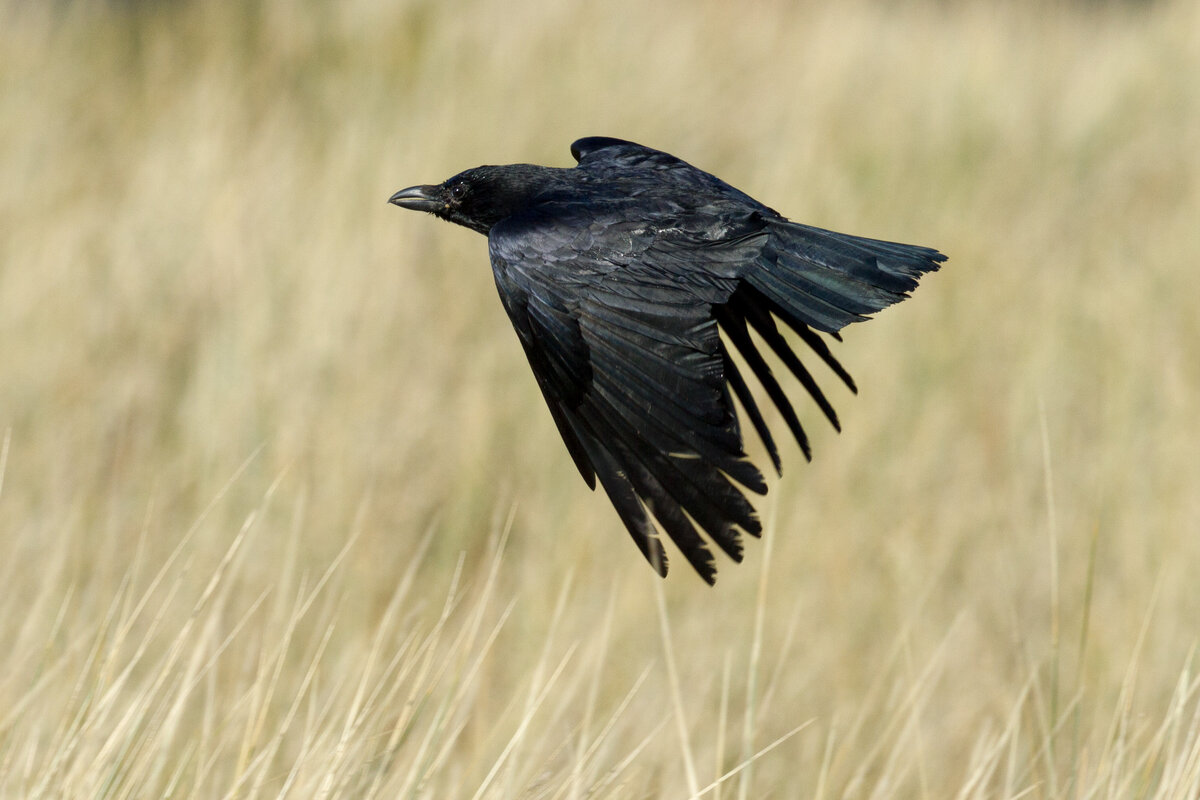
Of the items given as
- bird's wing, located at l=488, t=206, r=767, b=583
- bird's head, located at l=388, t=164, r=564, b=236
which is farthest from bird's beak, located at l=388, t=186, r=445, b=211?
bird's wing, located at l=488, t=206, r=767, b=583

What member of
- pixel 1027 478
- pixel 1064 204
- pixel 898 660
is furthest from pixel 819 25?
pixel 898 660

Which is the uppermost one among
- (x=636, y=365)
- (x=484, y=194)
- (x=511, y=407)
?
(x=484, y=194)

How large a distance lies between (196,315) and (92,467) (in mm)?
733

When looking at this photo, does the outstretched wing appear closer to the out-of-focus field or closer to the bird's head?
the bird's head

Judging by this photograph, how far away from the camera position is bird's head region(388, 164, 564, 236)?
2355 millimetres

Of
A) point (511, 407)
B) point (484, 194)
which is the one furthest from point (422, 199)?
point (511, 407)

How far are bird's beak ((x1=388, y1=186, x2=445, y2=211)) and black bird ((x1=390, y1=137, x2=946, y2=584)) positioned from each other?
284 millimetres

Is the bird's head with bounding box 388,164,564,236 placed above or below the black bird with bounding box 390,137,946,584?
above

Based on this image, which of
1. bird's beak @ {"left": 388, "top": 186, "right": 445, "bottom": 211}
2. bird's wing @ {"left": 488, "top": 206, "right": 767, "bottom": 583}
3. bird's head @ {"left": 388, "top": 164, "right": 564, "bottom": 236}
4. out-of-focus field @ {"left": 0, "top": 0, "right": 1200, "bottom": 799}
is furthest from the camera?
out-of-focus field @ {"left": 0, "top": 0, "right": 1200, "bottom": 799}

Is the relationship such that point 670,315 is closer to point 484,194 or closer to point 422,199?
point 484,194

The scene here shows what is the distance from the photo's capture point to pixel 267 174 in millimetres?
4871

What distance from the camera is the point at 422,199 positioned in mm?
2498

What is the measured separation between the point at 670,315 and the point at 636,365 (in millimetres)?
90

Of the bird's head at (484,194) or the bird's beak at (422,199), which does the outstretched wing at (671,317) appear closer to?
the bird's head at (484,194)
